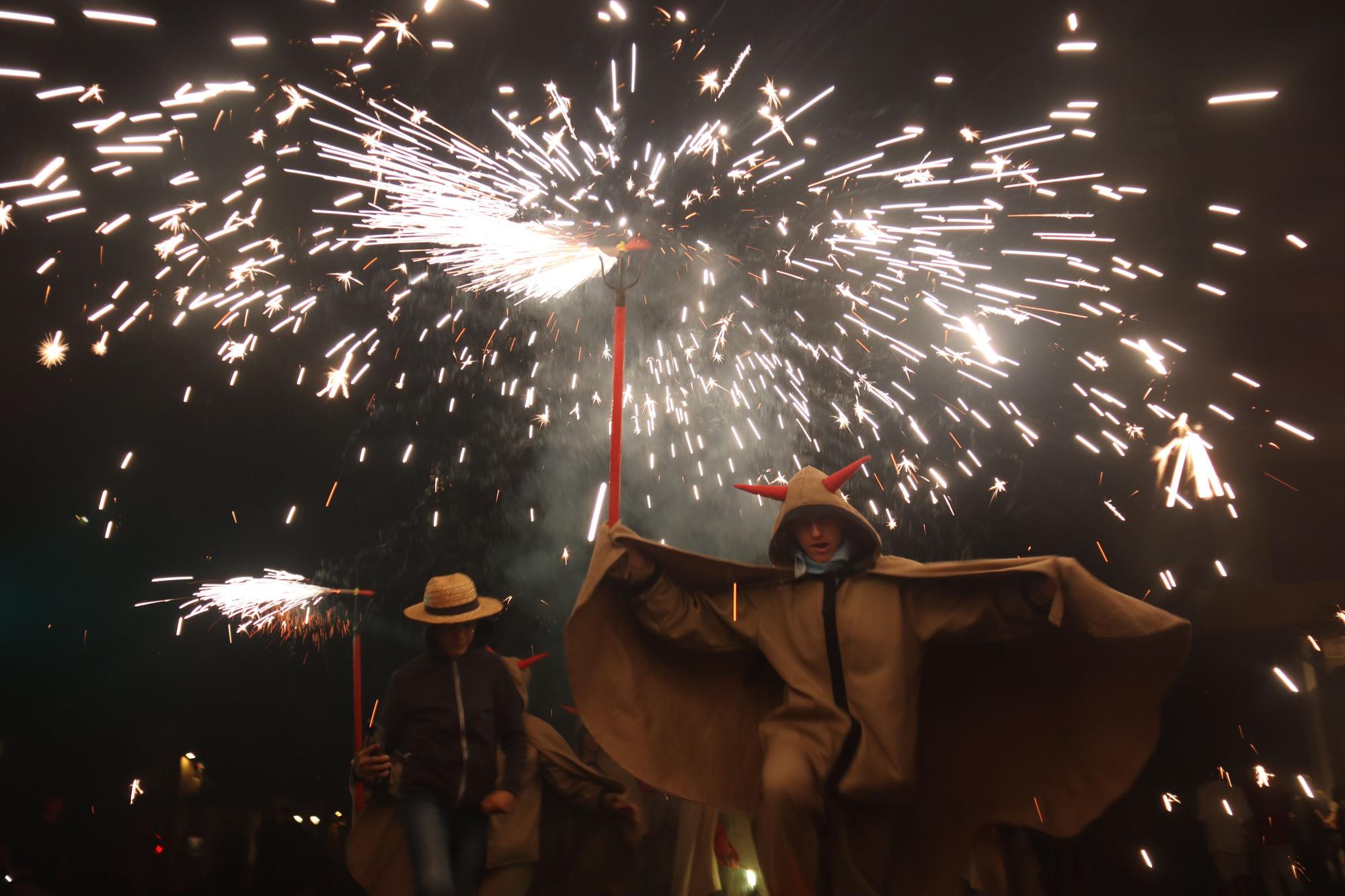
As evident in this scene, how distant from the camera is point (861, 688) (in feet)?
11.8

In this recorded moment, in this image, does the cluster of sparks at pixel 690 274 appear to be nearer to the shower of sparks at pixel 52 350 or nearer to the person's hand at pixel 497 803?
the shower of sparks at pixel 52 350

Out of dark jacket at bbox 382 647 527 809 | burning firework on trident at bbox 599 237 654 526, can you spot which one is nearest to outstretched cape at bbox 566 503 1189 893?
dark jacket at bbox 382 647 527 809

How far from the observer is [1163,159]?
1636 cm

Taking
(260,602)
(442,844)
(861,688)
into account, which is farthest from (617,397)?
(260,602)

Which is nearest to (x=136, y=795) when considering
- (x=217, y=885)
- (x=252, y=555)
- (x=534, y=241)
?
(x=252, y=555)

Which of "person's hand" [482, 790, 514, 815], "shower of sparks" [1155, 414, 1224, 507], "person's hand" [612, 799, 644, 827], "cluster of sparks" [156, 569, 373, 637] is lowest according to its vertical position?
"cluster of sparks" [156, 569, 373, 637]

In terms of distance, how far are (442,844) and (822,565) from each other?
2.05 metres

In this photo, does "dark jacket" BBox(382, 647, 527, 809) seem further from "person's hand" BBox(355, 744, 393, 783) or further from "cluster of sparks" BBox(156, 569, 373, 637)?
"cluster of sparks" BBox(156, 569, 373, 637)

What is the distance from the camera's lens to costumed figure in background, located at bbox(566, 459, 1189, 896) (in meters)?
3.44

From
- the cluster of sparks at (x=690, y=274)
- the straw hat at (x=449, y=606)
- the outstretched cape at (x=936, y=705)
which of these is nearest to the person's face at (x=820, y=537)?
the outstretched cape at (x=936, y=705)

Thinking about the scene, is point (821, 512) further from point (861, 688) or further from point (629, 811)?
point (629, 811)

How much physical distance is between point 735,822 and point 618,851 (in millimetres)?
801

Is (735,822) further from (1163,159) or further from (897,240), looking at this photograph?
(1163,159)

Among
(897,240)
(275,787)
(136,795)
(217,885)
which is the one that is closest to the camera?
(217,885)
